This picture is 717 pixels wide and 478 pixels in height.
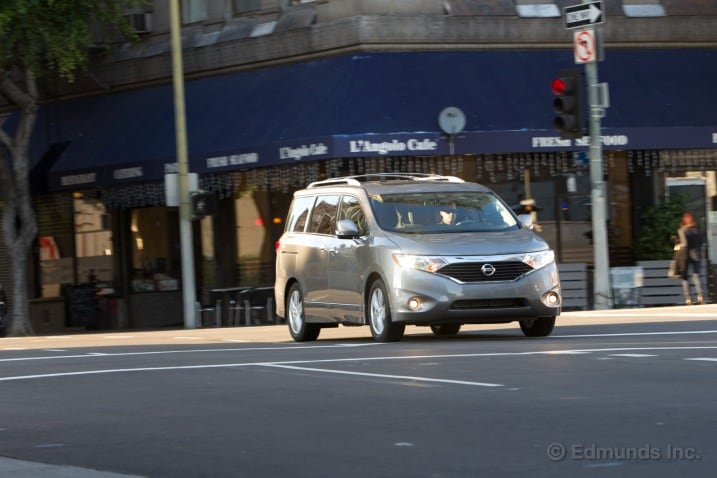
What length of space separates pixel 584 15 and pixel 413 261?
32.1 feet

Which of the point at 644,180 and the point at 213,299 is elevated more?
the point at 644,180

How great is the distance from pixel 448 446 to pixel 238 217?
2524 cm

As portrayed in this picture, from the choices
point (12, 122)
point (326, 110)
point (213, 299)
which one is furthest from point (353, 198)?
point (12, 122)

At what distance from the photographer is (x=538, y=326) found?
58.6ft

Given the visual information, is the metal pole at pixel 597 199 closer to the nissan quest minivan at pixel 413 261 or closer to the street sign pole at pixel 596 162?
the street sign pole at pixel 596 162

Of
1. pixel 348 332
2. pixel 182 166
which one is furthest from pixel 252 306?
pixel 348 332

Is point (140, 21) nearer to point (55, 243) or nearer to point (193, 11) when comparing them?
point (193, 11)

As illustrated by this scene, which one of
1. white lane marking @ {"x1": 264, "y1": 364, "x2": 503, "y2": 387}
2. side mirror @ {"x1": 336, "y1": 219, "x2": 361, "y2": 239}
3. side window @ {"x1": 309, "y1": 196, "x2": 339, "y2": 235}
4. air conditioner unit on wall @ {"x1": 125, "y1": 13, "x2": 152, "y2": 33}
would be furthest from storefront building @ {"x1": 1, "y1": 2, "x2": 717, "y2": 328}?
white lane marking @ {"x1": 264, "y1": 364, "x2": 503, "y2": 387}

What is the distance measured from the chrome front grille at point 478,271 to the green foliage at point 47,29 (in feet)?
48.3

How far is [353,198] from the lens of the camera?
18656mm

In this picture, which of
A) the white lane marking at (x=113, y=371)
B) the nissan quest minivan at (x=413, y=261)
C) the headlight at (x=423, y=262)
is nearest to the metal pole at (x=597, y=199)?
the nissan quest minivan at (x=413, y=261)

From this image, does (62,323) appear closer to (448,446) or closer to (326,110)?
(326,110)

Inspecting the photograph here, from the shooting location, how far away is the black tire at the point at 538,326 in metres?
17.7

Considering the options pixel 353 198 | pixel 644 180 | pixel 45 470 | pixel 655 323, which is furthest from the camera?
pixel 644 180
